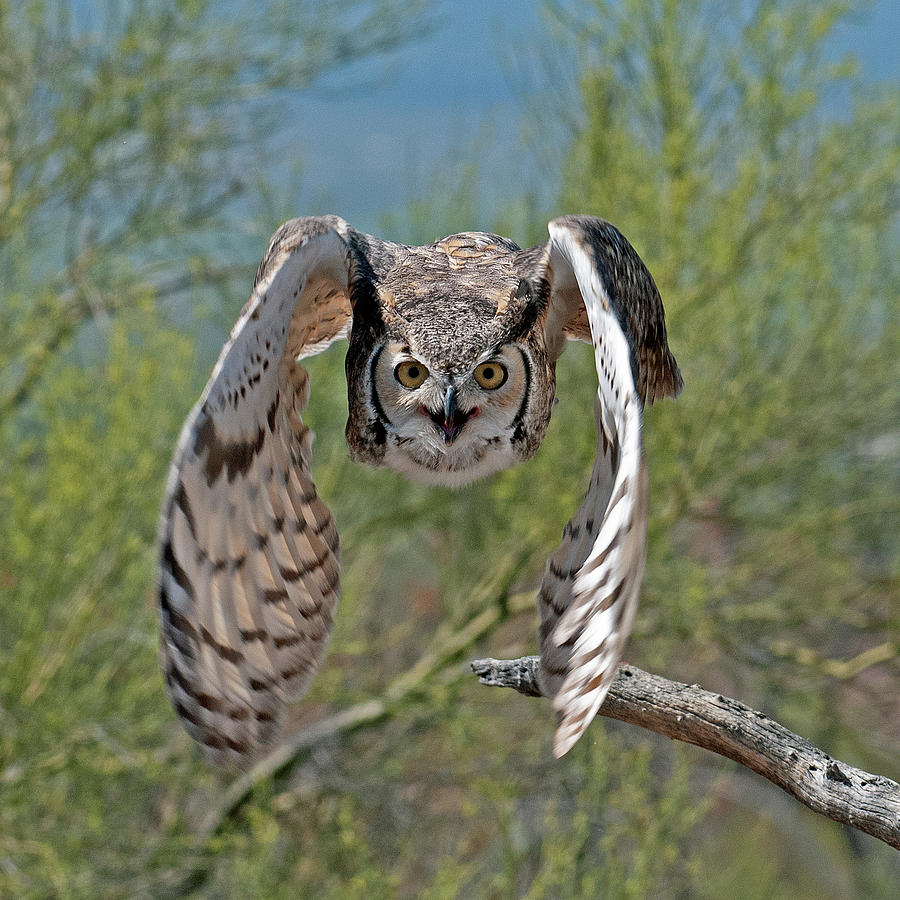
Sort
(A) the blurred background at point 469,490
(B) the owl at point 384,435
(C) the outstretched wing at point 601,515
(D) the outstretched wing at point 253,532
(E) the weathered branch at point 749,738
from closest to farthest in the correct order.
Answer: (C) the outstretched wing at point 601,515 → (B) the owl at point 384,435 → (D) the outstretched wing at point 253,532 → (E) the weathered branch at point 749,738 → (A) the blurred background at point 469,490

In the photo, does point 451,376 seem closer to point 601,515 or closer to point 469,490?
point 601,515

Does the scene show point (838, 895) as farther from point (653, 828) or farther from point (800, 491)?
point (653, 828)

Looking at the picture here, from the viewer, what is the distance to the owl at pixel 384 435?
1.19 meters

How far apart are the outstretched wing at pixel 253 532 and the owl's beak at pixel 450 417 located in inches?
9.6

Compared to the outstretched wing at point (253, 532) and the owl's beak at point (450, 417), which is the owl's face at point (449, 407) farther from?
the outstretched wing at point (253, 532)

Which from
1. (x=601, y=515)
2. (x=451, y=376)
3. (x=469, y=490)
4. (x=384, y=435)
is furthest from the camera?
(x=469, y=490)

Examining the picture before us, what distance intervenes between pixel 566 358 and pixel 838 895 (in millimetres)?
5878

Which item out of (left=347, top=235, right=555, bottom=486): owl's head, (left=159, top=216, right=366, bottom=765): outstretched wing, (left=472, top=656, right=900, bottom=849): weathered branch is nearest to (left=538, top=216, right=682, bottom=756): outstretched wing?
(left=347, top=235, right=555, bottom=486): owl's head

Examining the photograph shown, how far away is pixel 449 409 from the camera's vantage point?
4.87 feet

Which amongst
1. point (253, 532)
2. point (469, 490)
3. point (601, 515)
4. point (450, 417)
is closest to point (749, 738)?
point (601, 515)

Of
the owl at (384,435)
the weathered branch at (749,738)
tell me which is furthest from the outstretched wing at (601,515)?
the weathered branch at (749,738)

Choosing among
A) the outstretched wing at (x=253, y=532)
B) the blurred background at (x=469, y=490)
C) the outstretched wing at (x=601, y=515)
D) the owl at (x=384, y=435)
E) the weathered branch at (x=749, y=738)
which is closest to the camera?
the outstretched wing at (x=601, y=515)

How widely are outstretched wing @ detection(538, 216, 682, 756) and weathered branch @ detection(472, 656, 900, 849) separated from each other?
0.76ft

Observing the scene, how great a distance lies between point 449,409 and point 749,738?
0.66 metres
